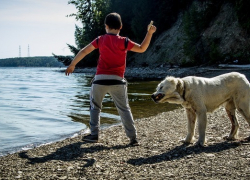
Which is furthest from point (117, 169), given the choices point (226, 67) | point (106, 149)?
point (226, 67)

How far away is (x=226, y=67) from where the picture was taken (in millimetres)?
29797

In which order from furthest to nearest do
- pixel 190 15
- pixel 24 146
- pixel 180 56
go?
1. pixel 180 56
2. pixel 190 15
3. pixel 24 146

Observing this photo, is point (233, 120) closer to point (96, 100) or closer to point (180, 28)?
point (96, 100)

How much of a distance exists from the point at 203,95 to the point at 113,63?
195 centimetres

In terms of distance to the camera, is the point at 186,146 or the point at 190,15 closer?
the point at 186,146

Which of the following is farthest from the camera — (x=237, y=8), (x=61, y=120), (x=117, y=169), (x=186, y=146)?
(x=237, y=8)

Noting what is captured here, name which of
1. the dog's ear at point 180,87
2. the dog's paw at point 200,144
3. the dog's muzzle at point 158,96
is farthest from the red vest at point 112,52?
the dog's paw at point 200,144

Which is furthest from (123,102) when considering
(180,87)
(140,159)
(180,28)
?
(180,28)

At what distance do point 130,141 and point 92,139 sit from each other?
882 mm

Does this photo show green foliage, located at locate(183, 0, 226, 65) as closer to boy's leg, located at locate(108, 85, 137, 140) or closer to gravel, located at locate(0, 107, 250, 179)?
gravel, located at locate(0, 107, 250, 179)

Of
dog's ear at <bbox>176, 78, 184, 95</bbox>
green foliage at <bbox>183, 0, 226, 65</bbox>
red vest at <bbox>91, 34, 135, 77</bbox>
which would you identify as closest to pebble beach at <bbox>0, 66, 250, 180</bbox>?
dog's ear at <bbox>176, 78, 184, 95</bbox>

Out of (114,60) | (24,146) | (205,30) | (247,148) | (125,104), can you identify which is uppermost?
(205,30)

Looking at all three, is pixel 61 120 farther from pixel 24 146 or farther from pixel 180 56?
pixel 180 56

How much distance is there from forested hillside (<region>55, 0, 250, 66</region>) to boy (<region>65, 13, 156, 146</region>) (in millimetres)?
26659
